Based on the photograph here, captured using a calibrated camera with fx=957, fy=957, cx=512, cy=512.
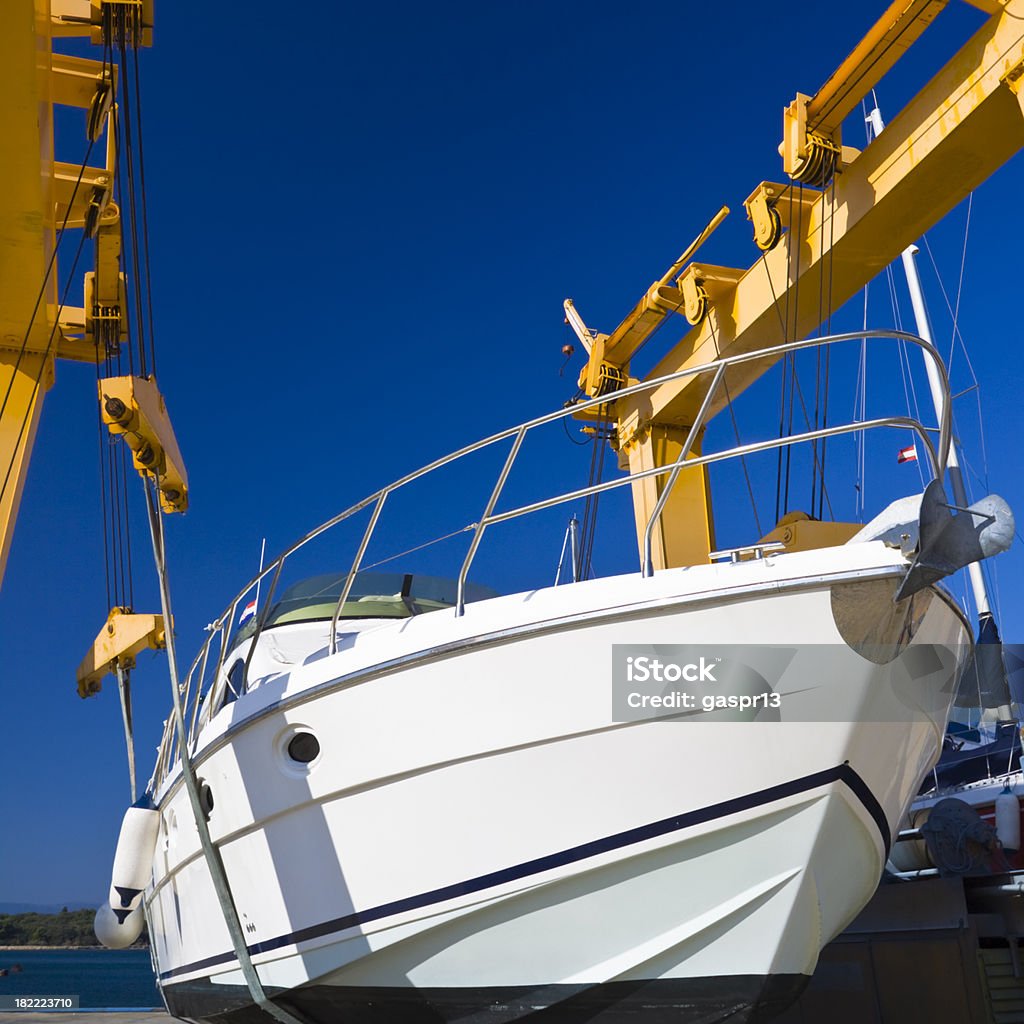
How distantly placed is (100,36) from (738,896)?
7543mm

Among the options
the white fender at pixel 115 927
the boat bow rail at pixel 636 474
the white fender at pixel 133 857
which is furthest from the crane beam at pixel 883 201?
the white fender at pixel 115 927

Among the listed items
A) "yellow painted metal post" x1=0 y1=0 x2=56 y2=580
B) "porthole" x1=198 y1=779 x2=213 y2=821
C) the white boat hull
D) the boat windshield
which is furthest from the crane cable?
"yellow painted metal post" x1=0 y1=0 x2=56 y2=580

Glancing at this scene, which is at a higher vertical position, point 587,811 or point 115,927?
point 587,811

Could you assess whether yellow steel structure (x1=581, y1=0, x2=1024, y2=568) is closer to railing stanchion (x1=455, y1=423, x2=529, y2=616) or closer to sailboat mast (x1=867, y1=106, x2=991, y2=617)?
railing stanchion (x1=455, y1=423, x2=529, y2=616)

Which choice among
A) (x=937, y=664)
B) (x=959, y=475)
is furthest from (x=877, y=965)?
(x=959, y=475)

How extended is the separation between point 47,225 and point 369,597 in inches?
142

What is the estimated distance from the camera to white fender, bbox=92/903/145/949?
6.66 metres

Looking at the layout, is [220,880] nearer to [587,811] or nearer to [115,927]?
[587,811]

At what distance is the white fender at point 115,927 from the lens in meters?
6.66

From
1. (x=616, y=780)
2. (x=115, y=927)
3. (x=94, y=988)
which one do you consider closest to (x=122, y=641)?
(x=115, y=927)

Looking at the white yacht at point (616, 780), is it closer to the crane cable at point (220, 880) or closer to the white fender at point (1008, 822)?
the crane cable at point (220, 880)

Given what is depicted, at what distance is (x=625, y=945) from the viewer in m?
4.01

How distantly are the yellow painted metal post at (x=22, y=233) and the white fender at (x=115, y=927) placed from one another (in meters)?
2.88

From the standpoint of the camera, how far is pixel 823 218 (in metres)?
7.45
